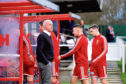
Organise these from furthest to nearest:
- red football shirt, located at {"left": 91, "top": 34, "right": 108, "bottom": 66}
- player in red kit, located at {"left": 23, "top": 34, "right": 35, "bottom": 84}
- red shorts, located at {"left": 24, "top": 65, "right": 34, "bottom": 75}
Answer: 1. red shorts, located at {"left": 24, "top": 65, "right": 34, "bottom": 75}
2. red football shirt, located at {"left": 91, "top": 34, "right": 108, "bottom": 66}
3. player in red kit, located at {"left": 23, "top": 34, "right": 35, "bottom": 84}

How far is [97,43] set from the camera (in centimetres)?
957

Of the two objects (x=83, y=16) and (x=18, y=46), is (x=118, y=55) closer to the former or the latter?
(x=18, y=46)

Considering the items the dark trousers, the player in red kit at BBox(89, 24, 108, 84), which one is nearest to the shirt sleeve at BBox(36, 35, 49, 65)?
the dark trousers

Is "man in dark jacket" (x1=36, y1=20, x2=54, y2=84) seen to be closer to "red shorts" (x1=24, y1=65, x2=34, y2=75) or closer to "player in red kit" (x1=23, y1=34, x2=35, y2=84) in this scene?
"player in red kit" (x1=23, y1=34, x2=35, y2=84)

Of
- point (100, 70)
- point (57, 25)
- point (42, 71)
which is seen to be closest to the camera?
point (42, 71)

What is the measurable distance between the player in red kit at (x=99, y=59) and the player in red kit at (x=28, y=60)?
161 centimetres

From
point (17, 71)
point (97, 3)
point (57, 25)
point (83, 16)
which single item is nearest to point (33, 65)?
point (17, 71)

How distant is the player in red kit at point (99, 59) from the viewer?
938cm

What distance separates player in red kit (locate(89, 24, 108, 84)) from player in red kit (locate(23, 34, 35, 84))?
1.61 metres

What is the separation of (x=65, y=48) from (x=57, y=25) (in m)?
4.86

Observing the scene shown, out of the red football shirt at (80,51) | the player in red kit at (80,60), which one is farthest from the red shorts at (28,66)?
the red football shirt at (80,51)

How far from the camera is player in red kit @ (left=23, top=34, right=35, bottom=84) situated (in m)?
9.20

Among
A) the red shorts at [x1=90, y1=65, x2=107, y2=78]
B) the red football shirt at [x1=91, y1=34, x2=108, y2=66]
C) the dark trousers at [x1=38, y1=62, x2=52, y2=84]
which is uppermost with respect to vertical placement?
the red football shirt at [x1=91, y1=34, x2=108, y2=66]

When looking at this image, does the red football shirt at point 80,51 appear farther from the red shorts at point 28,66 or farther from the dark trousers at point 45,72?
the red shorts at point 28,66
